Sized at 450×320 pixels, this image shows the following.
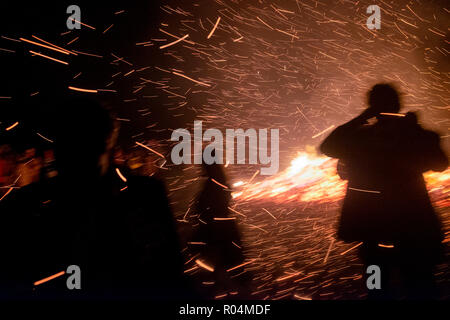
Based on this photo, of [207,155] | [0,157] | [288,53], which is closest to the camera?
[0,157]

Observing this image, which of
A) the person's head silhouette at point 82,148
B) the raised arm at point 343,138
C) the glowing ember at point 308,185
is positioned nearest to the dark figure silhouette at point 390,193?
the raised arm at point 343,138

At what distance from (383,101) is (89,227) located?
6.03 feet

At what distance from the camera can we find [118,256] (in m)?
1.25

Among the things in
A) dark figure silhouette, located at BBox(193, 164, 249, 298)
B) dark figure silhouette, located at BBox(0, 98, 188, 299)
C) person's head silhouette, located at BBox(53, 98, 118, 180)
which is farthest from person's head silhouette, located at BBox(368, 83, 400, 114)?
person's head silhouette, located at BBox(53, 98, 118, 180)

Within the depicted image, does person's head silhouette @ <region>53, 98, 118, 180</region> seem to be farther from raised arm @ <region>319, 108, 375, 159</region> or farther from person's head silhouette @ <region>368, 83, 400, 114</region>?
person's head silhouette @ <region>368, 83, 400, 114</region>

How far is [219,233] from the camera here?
1411 mm

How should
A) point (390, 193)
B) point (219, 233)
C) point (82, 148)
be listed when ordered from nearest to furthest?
point (82, 148)
point (390, 193)
point (219, 233)

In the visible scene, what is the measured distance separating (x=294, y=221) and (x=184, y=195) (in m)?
0.90

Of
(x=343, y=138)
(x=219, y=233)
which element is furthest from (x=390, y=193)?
(x=219, y=233)

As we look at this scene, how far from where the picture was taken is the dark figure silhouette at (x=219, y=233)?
135 centimetres

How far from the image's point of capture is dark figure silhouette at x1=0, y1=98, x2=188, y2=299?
38.6 inches

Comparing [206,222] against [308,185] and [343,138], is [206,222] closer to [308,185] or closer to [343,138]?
[308,185]
